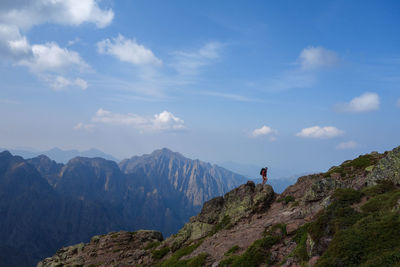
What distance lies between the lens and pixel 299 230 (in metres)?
19.6

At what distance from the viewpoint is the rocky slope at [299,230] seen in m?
12.4

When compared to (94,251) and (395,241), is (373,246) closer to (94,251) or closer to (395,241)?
(395,241)

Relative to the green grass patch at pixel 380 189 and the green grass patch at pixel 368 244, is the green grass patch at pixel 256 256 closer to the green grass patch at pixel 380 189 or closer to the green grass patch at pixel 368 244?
the green grass patch at pixel 368 244

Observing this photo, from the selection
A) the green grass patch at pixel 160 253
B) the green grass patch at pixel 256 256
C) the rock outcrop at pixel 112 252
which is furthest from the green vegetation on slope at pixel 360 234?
the rock outcrop at pixel 112 252

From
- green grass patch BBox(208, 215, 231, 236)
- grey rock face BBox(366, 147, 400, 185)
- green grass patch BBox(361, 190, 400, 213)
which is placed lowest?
green grass patch BBox(208, 215, 231, 236)

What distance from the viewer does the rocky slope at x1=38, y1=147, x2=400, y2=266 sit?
12.4 meters

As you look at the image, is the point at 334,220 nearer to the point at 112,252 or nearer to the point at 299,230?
the point at 299,230

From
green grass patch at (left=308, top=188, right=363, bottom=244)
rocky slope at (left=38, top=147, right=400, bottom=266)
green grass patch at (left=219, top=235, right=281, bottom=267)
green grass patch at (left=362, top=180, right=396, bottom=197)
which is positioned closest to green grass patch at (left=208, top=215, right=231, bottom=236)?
rocky slope at (left=38, top=147, right=400, bottom=266)

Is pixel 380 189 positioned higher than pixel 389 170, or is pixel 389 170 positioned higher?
pixel 389 170

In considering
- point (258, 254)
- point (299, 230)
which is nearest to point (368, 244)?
point (299, 230)

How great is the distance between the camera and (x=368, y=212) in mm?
15250

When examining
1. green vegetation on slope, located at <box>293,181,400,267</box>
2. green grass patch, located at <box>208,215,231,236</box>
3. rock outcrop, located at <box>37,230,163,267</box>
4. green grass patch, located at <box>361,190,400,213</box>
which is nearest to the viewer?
green vegetation on slope, located at <box>293,181,400,267</box>

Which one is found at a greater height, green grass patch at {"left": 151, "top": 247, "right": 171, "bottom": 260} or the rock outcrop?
green grass patch at {"left": 151, "top": 247, "right": 171, "bottom": 260}

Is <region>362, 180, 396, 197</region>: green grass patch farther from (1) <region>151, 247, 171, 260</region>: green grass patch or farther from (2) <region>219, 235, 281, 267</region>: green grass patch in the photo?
(1) <region>151, 247, 171, 260</region>: green grass patch
